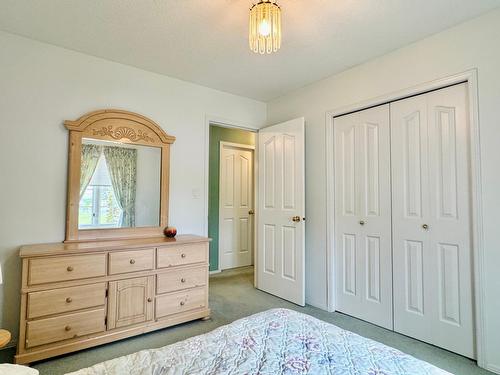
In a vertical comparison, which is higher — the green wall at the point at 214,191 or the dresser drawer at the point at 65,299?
the green wall at the point at 214,191

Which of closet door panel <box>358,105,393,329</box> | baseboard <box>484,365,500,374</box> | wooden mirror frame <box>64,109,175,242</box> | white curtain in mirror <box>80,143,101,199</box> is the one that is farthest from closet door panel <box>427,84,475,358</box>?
white curtain in mirror <box>80,143,101,199</box>

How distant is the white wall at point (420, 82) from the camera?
1.96 m

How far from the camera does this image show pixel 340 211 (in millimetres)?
2971

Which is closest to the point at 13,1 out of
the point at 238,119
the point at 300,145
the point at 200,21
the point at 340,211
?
the point at 200,21

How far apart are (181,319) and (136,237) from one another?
2.89 feet

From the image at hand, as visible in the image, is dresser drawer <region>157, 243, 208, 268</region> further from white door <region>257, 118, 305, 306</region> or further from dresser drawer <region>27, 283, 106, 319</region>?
white door <region>257, 118, 305, 306</region>

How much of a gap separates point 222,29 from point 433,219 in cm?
225

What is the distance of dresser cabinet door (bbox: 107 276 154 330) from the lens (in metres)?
2.26

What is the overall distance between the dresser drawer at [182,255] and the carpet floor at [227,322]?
58 centimetres

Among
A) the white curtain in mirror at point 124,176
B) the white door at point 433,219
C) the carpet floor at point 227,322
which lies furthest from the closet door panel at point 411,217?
the white curtain in mirror at point 124,176

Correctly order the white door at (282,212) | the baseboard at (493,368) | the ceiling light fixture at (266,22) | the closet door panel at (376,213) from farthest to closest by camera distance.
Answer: the white door at (282,212), the closet door panel at (376,213), the baseboard at (493,368), the ceiling light fixture at (266,22)

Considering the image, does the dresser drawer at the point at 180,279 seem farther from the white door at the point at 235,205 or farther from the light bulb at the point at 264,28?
the light bulb at the point at 264,28

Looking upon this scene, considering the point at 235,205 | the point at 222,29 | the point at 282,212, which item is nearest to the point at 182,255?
the point at 282,212

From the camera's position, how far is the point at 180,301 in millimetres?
2598
